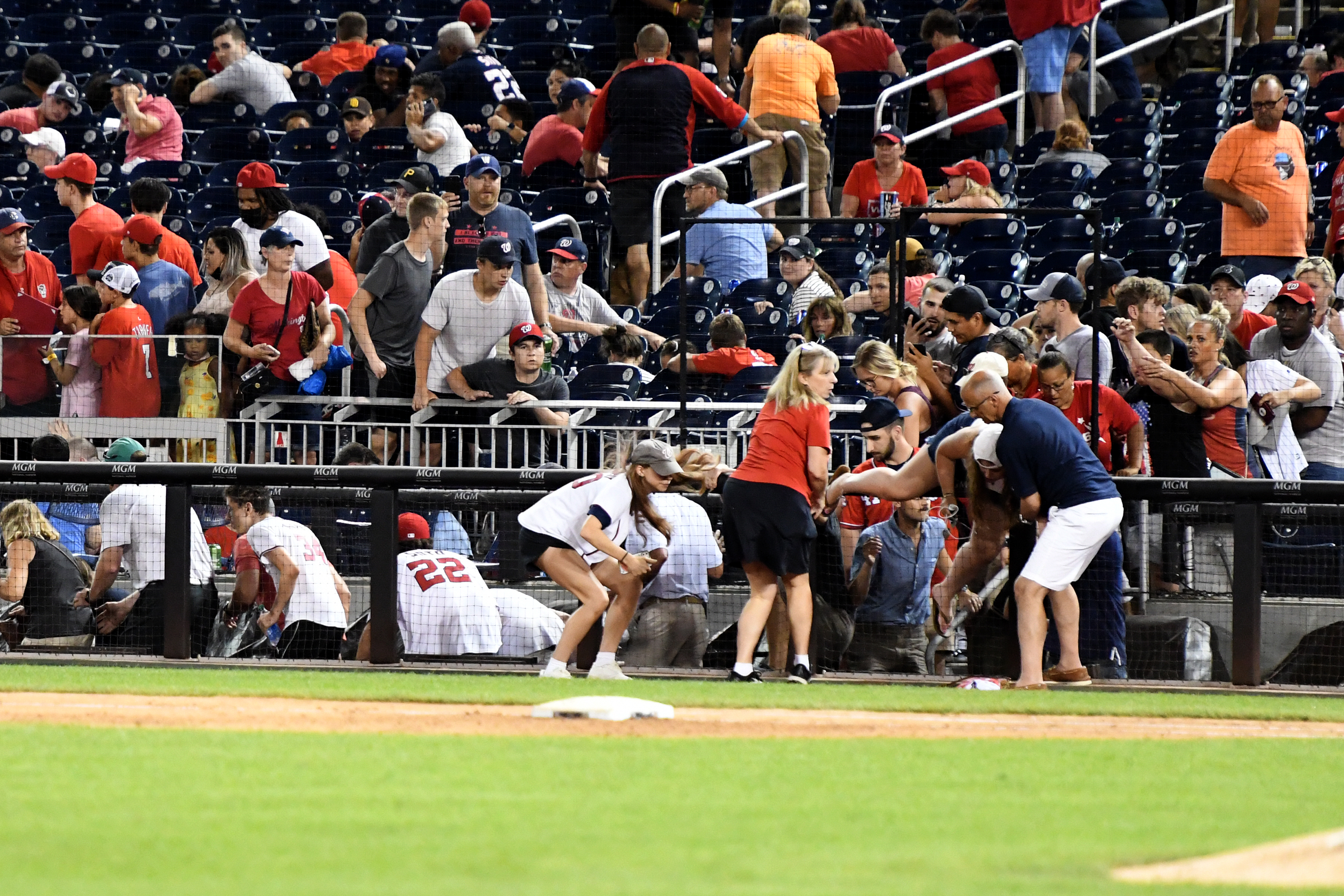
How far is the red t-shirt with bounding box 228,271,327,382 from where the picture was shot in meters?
12.2

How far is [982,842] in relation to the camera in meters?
5.31

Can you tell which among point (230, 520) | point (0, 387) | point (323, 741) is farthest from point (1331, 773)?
point (0, 387)

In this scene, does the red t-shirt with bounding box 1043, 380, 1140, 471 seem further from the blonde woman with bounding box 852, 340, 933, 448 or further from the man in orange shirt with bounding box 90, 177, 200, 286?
the man in orange shirt with bounding box 90, 177, 200, 286

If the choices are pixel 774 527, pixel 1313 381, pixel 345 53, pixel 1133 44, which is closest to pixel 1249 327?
pixel 1313 381

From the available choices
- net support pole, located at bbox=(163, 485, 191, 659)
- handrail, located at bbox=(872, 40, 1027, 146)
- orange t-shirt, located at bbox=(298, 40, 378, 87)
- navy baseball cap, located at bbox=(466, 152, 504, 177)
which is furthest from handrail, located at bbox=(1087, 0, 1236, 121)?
net support pole, located at bbox=(163, 485, 191, 659)

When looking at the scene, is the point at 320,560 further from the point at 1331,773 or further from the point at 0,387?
the point at 1331,773

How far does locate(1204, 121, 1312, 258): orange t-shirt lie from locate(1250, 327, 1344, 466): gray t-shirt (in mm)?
2729

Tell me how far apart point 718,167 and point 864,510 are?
586 centimetres

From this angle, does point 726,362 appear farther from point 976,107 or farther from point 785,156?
point 976,107

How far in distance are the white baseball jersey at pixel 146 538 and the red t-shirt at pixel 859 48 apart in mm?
8350

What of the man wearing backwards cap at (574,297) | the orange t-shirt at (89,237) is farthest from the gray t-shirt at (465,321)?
the orange t-shirt at (89,237)

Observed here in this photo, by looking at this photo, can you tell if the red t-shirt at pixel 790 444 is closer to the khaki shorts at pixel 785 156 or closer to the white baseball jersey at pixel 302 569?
the white baseball jersey at pixel 302 569

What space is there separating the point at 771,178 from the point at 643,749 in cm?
893

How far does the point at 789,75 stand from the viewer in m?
15.4
